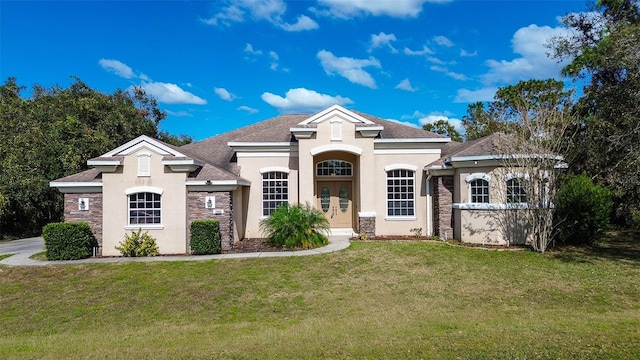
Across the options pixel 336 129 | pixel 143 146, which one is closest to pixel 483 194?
pixel 336 129

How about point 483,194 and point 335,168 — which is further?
point 335,168

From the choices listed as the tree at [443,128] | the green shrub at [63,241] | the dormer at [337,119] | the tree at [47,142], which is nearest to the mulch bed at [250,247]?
the dormer at [337,119]

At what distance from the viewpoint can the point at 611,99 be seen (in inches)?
610

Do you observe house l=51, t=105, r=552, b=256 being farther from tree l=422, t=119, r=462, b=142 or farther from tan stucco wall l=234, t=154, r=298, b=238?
tree l=422, t=119, r=462, b=142

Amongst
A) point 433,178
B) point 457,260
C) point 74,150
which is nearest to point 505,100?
point 433,178

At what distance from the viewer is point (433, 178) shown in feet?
58.5

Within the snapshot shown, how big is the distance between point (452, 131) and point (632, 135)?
1160 inches

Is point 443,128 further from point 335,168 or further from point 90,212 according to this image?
point 90,212

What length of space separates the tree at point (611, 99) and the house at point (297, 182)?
14.9ft

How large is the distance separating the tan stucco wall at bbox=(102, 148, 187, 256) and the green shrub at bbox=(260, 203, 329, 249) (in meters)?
3.55

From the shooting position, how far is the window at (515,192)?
49.5ft

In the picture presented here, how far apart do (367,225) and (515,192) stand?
6.22m

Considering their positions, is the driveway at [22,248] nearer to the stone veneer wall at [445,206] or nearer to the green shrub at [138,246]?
the green shrub at [138,246]

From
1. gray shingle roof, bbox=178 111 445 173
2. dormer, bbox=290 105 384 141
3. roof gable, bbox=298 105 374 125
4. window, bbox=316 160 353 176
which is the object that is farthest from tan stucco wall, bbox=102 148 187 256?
window, bbox=316 160 353 176
